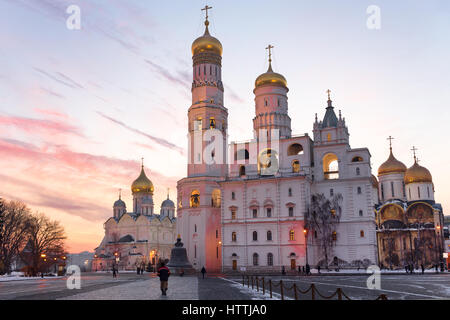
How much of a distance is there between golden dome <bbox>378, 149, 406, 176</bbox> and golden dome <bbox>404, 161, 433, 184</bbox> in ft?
9.45

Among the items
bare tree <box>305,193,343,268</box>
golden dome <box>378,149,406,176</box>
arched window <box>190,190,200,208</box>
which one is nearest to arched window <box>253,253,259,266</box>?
bare tree <box>305,193,343,268</box>

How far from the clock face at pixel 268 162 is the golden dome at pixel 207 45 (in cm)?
1602

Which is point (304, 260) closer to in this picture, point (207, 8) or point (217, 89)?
point (217, 89)

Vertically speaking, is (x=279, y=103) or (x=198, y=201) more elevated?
(x=279, y=103)

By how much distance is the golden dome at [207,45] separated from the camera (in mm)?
65875

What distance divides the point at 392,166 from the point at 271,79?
28.9 metres

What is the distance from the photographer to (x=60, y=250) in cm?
6981

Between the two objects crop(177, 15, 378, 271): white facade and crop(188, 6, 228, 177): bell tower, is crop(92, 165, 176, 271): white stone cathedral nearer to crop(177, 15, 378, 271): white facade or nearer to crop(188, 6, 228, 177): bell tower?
crop(177, 15, 378, 271): white facade

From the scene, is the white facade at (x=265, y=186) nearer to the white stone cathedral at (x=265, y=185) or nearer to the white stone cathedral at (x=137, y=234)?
the white stone cathedral at (x=265, y=185)

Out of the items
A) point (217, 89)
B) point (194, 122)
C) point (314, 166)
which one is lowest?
point (314, 166)

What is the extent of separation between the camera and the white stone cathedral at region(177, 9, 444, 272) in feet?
185
